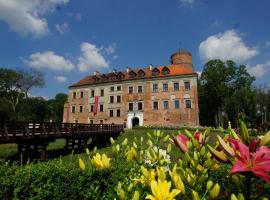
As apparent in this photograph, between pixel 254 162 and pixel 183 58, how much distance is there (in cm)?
4823

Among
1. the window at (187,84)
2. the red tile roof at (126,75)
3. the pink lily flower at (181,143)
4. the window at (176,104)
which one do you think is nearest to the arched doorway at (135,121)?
the red tile roof at (126,75)

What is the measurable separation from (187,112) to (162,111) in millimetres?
4138

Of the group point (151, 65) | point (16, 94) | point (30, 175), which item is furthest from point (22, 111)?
point (30, 175)

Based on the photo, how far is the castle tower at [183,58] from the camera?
47.5 metres

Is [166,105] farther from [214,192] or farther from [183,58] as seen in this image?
[214,192]

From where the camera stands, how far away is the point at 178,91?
127 feet

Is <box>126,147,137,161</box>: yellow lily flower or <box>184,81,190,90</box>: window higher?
<box>184,81,190,90</box>: window

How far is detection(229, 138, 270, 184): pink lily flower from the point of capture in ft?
3.06

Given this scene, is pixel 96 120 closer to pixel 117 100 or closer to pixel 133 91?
pixel 117 100

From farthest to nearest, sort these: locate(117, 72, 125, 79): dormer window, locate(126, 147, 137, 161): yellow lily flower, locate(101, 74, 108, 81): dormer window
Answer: locate(101, 74, 108, 81): dormer window < locate(117, 72, 125, 79): dormer window < locate(126, 147, 137, 161): yellow lily flower

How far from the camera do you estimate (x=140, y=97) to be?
41.2 metres

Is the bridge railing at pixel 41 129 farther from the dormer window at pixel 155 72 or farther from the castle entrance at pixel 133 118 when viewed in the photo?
the dormer window at pixel 155 72

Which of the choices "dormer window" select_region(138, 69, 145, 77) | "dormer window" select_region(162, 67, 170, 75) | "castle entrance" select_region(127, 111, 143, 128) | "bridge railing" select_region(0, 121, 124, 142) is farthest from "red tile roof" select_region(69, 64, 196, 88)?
"bridge railing" select_region(0, 121, 124, 142)

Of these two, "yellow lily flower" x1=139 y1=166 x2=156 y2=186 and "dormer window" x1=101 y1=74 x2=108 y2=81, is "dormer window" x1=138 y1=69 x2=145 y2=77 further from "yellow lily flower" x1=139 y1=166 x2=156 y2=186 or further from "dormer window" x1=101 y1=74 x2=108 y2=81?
"yellow lily flower" x1=139 y1=166 x2=156 y2=186
